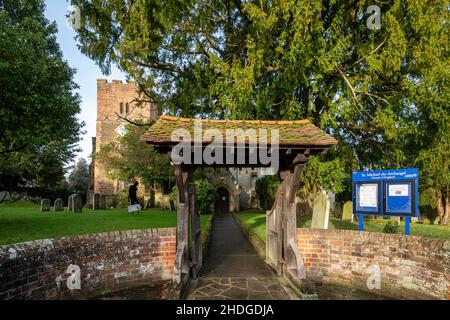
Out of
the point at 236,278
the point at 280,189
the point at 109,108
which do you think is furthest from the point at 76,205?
the point at 109,108

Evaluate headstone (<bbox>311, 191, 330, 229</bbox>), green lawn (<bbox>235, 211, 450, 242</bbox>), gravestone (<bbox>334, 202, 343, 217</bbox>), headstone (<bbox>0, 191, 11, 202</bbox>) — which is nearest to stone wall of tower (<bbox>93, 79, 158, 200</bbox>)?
headstone (<bbox>0, 191, 11, 202</bbox>)

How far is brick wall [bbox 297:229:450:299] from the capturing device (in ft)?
17.5

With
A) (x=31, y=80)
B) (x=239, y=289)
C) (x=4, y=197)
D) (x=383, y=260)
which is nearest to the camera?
(x=239, y=289)

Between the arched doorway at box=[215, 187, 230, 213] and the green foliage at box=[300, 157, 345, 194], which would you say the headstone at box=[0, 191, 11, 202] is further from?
the green foliage at box=[300, 157, 345, 194]

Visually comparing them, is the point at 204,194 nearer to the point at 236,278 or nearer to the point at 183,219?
the point at 236,278

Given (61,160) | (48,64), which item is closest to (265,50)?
(48,64)

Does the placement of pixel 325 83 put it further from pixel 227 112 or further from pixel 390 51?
pixel 227 112

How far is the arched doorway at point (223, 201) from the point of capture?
31.4 m

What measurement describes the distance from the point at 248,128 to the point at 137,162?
Result: 20316 mm

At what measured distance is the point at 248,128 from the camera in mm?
6547

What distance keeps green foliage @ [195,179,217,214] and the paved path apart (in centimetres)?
1089

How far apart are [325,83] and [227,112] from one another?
371 cm
